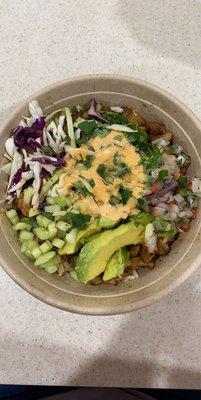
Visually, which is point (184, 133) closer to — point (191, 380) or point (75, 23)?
point (75, 23)

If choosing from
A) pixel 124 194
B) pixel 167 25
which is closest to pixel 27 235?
pixel 124 194

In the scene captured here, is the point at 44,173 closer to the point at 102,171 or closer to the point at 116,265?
the point at 102,171

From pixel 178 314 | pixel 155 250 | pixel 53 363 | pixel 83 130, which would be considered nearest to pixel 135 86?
pixel 83 130

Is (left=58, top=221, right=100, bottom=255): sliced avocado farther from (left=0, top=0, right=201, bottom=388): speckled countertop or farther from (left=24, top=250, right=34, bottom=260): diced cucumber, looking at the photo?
(left=0, top=0, right=201, bottom=388): speckled countertop

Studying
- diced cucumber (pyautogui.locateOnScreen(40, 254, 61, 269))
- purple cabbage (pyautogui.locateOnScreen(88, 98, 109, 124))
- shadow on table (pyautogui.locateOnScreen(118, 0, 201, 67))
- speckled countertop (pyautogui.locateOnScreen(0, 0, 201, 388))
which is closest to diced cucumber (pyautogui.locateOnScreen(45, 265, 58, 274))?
diced cucumber (pyautogui.locateOnScreen(40, 254, 61, 269))

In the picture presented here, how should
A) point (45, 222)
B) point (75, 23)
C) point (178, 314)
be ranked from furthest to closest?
1. point (75, 23)
2. point (178, 314)
3. point (45, 222)

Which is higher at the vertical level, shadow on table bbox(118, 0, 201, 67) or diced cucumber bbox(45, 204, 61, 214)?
shadow on table bbox(118, 0, 201, 67)
